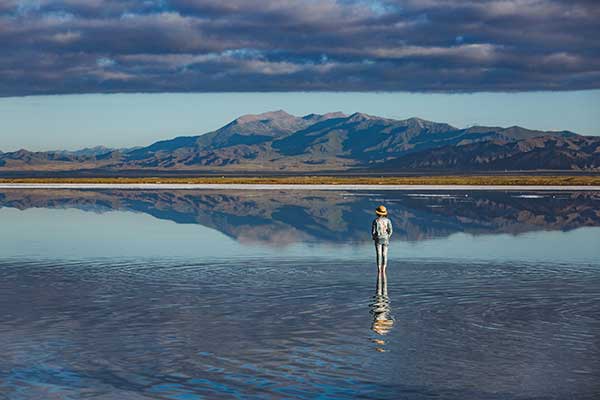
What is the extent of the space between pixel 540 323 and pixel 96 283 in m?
11.4

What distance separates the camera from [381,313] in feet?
54.9

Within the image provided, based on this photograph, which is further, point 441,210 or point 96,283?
point 441,210

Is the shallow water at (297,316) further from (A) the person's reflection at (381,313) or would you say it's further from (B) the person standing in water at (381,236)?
(B) the person standing in water at (381,236)

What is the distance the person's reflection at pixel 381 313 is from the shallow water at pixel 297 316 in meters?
0.06

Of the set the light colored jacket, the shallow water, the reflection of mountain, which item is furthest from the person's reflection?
the reflection of mountain

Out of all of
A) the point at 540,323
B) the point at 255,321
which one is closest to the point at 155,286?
the point at 255,321

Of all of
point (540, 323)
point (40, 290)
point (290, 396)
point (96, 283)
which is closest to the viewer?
point (290, 396)

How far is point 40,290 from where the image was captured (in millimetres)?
19781

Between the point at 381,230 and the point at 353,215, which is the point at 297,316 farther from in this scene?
the point at 353,215

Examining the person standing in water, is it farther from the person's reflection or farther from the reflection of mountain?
the reflection of mountain

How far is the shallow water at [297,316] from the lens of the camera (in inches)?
456

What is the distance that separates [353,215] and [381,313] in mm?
31131

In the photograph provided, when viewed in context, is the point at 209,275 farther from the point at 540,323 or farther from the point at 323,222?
the point at 323,222

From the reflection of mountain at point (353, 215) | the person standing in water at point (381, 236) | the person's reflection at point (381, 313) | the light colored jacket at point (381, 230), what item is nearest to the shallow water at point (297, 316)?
the person's reflection at point (381, 313)
